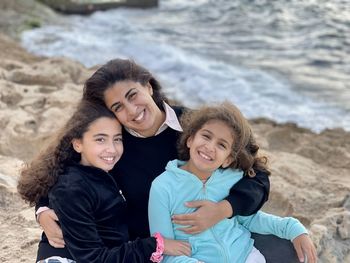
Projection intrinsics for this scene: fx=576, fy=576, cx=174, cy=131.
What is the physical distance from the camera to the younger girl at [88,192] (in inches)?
94.9

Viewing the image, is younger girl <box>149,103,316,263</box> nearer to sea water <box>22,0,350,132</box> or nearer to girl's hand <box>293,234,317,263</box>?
girl's hand <box>293,234,317,263</box>

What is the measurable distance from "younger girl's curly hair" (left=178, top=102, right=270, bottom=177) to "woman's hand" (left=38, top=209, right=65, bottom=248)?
2.23ft

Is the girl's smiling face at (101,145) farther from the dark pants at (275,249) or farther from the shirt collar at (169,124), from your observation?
the dark pants at (275,249)

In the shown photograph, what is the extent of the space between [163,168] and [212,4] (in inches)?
405

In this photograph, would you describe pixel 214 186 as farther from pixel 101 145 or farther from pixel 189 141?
pixel 101 145

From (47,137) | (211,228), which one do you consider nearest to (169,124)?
(211,228)

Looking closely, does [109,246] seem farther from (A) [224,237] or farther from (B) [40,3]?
(B) [40,3]

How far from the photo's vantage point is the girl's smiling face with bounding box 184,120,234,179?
2.64 m

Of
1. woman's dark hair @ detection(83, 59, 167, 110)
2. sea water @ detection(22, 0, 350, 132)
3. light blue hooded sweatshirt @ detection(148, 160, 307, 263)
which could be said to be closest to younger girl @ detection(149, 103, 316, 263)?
light blue hooded sweatshirt @ detection(148, 160, 307, 263)

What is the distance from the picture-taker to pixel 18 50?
8.03 m

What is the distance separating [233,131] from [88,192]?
2.39 ft

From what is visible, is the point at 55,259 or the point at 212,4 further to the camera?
the point at 212,4

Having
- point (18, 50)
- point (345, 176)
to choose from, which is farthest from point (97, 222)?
point (18, 50)

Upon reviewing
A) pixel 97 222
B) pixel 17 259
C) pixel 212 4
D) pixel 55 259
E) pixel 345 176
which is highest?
pixel 97 222
